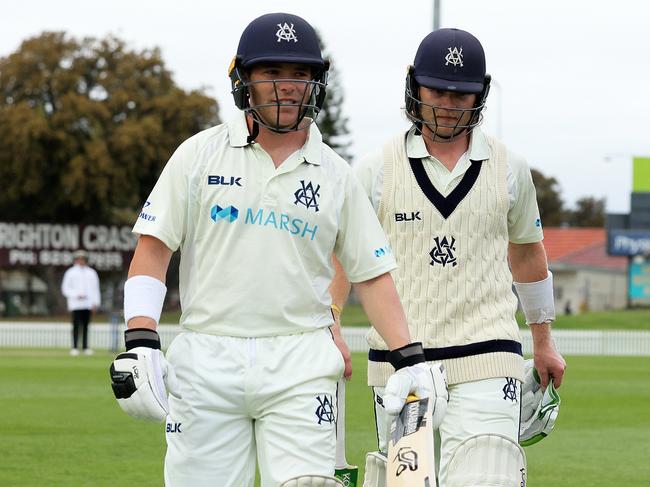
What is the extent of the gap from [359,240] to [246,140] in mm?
543

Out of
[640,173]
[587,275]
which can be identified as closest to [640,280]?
[640,173]

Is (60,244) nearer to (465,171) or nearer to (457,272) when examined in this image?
(465,171)

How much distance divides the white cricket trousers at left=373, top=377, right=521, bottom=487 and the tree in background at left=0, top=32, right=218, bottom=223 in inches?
1979

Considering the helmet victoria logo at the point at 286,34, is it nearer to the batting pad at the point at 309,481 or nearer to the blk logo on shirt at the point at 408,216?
the blk logo on shirt at the point at 408,216

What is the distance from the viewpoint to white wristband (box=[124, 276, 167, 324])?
189 inches

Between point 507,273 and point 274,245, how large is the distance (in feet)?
5.24

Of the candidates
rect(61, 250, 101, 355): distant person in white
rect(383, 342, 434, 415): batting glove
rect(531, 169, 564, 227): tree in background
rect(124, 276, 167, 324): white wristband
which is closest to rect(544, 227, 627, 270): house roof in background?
rect(531, 169, 564, 227): tree in background

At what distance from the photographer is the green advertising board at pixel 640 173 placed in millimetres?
60094

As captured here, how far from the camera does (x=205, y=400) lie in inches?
187

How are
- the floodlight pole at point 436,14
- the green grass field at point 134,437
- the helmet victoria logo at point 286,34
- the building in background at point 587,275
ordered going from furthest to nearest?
the building in background at point 587,275, the floodlight pole at point 436,14, the green grass field at point 134,437, the helmet victoria logo at point 286,34

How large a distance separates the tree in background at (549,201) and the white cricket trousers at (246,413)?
99.3m

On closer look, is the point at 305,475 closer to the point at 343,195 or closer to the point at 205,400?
the point at 205,400

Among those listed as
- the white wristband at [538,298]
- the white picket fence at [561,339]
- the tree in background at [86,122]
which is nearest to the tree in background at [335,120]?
the tree in background at [86,122]

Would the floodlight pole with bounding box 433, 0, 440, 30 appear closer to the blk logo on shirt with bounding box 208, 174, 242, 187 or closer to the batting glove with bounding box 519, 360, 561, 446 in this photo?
the batting glove with bounding box 519, 360, 561, 446
